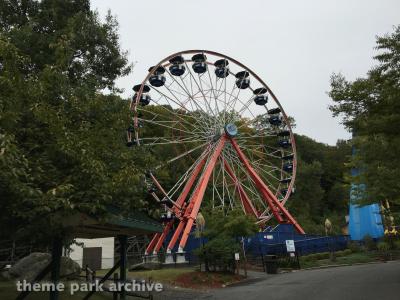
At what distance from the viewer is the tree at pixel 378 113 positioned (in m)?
11.1

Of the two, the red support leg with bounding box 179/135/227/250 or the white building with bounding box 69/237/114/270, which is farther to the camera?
the white building with bounding box 69/237/114/270

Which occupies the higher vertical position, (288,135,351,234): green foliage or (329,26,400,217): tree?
(288,135,351,234): green foliage

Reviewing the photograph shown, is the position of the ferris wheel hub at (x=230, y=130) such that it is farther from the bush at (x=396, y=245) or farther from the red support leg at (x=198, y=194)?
the bush at (x=396, y=245)

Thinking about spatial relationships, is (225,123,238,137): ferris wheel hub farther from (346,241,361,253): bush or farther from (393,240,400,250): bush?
(393,240,400,250): bush

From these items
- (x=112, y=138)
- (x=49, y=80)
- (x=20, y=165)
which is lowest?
(x=20, y=165)

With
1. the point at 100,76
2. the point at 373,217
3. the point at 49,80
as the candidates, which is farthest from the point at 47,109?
the point at 373,217

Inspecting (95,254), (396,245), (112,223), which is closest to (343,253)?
(396,245)

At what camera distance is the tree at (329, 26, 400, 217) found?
11078 millimetres

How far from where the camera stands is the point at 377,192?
13320mm

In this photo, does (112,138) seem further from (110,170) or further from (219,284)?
(219,284)

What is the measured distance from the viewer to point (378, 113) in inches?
470

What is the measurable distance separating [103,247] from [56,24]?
20496 millimetres

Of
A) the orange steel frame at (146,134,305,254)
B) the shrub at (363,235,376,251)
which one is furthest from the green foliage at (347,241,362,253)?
the orange steel frame at (146,134,305,254)

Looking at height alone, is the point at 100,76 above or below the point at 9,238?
above
